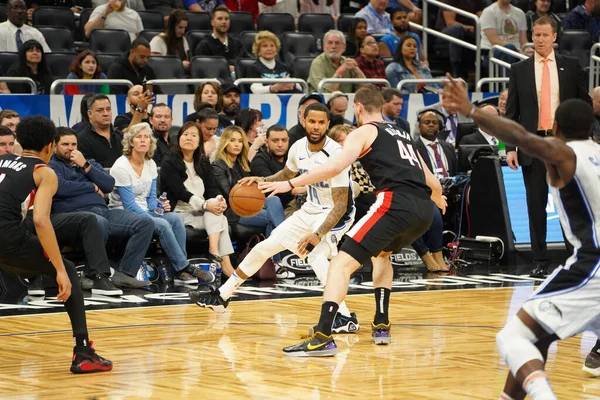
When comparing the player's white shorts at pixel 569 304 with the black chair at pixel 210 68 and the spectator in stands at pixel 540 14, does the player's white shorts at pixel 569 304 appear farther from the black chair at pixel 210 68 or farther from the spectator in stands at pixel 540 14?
the spectator in stands at pixel 540 14

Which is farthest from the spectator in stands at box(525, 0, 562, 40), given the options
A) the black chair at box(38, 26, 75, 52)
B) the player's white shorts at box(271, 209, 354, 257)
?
the player's white shorts at box(271, 209, 354, 257)

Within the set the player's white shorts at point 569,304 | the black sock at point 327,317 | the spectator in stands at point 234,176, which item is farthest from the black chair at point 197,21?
the player's white shorts at point 569,304

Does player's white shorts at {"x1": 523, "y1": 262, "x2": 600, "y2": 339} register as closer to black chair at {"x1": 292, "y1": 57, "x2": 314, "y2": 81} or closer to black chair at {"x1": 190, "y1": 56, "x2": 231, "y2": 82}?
black chair at {"x1": 190, "y1": 56, "x2": 231, "y2": 82}

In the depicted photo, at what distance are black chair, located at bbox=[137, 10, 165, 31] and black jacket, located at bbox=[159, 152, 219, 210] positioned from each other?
165 inches

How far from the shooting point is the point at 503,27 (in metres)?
16.6

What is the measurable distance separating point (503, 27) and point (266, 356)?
10748 millimetres

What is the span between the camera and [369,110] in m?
7.59

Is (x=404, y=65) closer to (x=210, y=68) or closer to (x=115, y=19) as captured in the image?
(x=210, y=68)

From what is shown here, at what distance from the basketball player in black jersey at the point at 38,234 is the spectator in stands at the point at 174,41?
709cm

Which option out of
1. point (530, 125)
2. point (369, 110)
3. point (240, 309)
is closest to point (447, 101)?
point (369, 110)

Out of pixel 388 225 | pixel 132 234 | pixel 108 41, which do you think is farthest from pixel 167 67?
pixel 388 225

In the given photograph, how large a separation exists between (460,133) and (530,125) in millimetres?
3460

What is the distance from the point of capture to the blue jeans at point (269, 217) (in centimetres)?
1135

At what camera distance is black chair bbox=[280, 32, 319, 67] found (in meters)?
14.8
